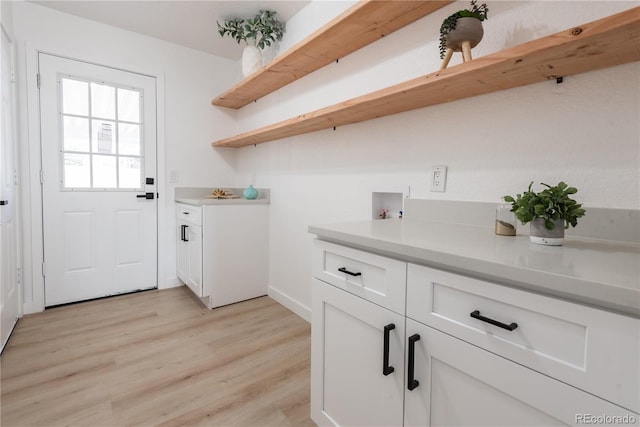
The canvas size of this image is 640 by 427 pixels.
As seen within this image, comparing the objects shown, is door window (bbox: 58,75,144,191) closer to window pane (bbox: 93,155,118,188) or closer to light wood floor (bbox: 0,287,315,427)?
window pane (bbox: 93,155,118,188)

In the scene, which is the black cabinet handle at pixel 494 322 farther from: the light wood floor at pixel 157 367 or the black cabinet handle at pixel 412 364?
the light wood floor at pixel 157 367

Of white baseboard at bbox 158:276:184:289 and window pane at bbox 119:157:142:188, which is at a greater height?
window pane at bbox 119:157:142:188

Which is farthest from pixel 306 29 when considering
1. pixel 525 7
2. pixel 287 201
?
pixel 525 7

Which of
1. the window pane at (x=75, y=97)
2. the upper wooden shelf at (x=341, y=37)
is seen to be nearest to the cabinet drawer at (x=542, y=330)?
the upper wooden shelf at (x=341, y=37)

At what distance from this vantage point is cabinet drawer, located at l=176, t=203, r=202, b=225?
2447 millimetres

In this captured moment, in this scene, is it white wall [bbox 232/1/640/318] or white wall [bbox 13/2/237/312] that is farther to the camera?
white wall [bbox 13/2/237/312]

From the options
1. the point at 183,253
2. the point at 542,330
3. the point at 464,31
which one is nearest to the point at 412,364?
the point at 542,330

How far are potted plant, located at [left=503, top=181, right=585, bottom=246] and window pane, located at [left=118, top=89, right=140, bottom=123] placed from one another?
3.09m

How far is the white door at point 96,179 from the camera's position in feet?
8.07

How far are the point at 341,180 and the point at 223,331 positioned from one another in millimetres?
1303

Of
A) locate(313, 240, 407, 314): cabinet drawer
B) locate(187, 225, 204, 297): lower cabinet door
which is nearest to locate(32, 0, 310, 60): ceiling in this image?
locate(187, 225, 204, 297): lower cabinet door

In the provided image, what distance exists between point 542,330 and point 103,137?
3219 millimetres

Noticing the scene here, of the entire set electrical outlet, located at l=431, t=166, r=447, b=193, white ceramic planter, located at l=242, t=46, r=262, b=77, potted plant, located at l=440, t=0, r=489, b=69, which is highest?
white ceramic planter, located at l=242, t=46, r=262, b=77

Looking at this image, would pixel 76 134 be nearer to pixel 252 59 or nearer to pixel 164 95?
pixel 164 95
